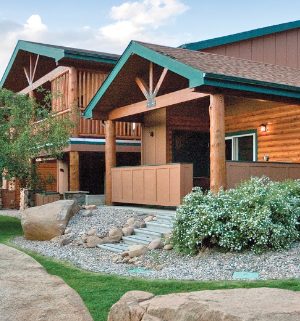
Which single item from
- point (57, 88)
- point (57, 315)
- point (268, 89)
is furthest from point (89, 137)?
point (57, 315)

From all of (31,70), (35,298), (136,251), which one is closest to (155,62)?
(136,251)

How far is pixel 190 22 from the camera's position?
82.2 ft

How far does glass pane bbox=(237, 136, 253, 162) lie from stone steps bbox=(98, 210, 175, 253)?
4.89 metres

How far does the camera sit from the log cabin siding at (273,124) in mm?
14828

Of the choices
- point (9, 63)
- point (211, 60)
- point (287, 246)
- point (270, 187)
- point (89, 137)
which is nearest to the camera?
point (287, 246)

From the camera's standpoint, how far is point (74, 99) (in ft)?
59.7

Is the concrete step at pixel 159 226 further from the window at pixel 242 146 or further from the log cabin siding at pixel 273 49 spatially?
the log cabin siding at pixel 273 49

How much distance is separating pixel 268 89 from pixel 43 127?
254 inches

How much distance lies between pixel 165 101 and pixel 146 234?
3.53m

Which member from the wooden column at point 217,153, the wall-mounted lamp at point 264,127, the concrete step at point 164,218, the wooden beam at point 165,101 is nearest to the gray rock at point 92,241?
the concrete step at point 164,218

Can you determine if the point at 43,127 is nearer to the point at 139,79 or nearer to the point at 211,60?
the point at 139,79

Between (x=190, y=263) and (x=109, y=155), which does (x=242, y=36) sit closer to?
(x=109, y=155)

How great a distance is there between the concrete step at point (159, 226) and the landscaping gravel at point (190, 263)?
4.41ft

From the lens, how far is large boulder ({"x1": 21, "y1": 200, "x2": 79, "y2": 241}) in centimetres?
1288
